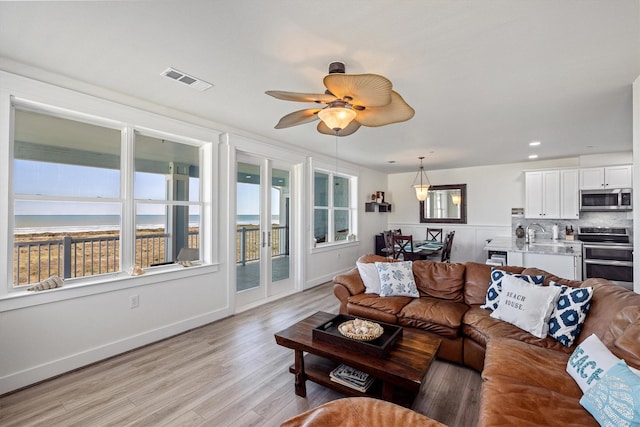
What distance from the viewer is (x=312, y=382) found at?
2.38 metres

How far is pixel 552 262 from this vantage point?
4.57 m

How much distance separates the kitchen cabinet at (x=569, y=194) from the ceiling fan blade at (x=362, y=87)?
5705mm

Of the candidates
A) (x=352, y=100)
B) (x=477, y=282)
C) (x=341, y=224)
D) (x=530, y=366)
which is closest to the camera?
(x=530, y=366)

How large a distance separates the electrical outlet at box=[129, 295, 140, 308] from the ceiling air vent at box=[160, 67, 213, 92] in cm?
219

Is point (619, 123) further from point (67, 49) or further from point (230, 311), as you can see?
point (67, 49)

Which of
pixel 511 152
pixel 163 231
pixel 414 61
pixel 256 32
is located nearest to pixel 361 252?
pixel 511 152

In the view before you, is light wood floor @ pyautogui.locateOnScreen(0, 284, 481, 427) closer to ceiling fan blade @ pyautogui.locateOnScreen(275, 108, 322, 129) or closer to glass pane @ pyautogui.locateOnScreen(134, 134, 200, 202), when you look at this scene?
glass pane @ pyautogui.locateOnScreen(134, 134, 200, 202)

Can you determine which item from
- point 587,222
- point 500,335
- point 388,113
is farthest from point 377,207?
point 388,113

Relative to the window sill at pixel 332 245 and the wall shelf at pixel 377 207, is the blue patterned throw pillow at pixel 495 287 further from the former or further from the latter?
the wall shelf at pixel 377 207

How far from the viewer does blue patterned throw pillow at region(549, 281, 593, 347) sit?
6.92 ft

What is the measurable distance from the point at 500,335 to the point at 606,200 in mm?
5002

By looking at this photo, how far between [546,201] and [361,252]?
3951 millimetres

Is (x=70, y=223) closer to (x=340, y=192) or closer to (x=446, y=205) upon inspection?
(x=340, y=192)

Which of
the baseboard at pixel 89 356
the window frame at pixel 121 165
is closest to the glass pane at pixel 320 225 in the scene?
the window frame at pixel 121 165
